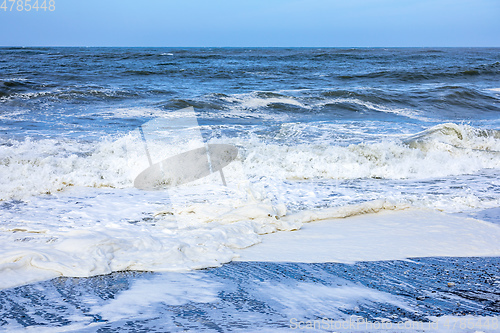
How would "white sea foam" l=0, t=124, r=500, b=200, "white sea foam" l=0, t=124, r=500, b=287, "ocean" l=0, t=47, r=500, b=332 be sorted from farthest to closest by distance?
"white sea foam" l=0, t=124, r=500, b=200
"white sea foam" l=0, t=124, r=500, b=287
"ocean" l=0, t=47, r=500, b=332

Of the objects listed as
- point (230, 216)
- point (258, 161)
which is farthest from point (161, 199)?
point (258, 161)

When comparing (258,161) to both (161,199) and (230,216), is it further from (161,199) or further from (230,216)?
(230,216)

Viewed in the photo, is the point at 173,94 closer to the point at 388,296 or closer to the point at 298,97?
the point at 298,97

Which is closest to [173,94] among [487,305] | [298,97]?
[298,97]

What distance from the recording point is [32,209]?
4.27 m

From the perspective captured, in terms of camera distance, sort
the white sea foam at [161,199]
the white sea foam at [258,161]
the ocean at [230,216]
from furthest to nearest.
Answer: the white sea foam at [258,161]
the white sea foam at [161,199]
the ocean at [230,216]

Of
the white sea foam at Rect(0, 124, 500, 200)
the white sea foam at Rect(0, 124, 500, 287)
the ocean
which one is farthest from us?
the white sea foam at Rect(0, 124, 500, 200)

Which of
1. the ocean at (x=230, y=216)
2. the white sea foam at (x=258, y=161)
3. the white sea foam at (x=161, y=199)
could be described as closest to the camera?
the ocean at (x=230, y=216)

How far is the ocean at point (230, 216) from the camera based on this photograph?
2.30 m

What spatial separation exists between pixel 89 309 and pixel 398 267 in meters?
2.20

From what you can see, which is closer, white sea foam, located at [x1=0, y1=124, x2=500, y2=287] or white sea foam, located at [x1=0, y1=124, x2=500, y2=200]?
white sea foam, located at [x1=0, y1=124, x2=500, y2=287]

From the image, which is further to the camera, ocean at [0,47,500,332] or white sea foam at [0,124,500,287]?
white sea foam at [0,124,500,287]

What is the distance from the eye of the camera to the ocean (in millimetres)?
2301

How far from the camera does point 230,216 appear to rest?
3.90 meters
